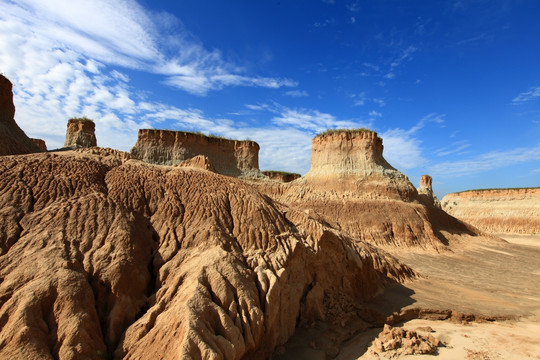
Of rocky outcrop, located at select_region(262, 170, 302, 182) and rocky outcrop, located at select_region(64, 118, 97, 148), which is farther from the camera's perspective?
rocky outcrop, located at select_region(262, 170, 302, 182)

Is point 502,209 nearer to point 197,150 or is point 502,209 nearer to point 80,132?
point 197,150

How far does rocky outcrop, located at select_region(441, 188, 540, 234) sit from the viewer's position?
37.1 meters

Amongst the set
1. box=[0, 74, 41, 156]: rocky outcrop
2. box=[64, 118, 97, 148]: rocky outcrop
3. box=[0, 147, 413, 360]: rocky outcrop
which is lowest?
box=[0, 147, 413, 360]: rocky outcrop

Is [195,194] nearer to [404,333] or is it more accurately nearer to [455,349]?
[404,333]

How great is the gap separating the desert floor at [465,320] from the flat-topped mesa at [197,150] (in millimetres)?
19210

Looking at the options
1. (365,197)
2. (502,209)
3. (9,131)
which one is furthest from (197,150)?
(502,209)

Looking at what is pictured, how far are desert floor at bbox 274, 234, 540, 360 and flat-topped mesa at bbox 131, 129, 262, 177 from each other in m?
19.2

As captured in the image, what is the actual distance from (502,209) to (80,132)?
4838cm

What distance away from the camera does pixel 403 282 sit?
36.7 feet

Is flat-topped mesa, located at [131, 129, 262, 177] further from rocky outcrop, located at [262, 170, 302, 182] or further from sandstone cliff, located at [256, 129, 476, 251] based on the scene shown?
rocky outcrop, located at [262, 170, 302, 182]

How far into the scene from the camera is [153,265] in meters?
6.88

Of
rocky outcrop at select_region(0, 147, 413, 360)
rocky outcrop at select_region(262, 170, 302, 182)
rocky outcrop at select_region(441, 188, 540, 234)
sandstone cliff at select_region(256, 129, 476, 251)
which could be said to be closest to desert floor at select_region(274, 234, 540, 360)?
rocky outcrop at select_region(0, 147, 413, 360)

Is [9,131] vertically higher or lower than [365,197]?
higher

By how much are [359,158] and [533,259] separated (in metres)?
13.4
